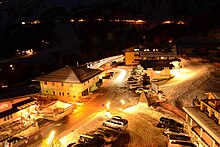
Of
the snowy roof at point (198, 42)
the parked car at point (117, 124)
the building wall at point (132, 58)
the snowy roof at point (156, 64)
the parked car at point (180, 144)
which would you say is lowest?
the parked car at point (180, 144)

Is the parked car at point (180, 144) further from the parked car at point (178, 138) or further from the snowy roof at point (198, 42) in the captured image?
the snowy roof at point (198, 42)

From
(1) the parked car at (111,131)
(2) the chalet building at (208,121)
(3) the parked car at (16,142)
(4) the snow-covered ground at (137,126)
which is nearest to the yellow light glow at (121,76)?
(4) the snow-covered ground at (137,126)

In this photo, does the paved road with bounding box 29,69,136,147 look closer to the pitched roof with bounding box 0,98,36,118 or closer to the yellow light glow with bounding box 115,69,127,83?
the yellow light glow with bounding box 115,69,127,83

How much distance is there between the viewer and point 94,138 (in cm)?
2008

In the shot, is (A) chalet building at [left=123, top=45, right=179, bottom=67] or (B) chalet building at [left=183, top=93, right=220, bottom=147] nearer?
(B) chalet building at [left=183, top=93, right=220, bottom=147]

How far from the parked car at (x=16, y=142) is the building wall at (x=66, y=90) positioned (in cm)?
1209

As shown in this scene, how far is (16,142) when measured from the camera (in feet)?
67.9

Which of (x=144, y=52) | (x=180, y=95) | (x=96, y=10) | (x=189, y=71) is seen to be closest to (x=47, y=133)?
(x=180, y=95)

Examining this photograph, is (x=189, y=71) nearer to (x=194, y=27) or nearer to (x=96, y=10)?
(x=194, y=27)

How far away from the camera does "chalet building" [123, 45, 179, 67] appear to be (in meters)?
46.1

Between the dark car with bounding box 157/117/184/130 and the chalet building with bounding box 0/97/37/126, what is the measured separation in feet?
48.8

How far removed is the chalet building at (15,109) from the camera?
23.9 metres

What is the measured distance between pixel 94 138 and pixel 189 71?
27.4 meters

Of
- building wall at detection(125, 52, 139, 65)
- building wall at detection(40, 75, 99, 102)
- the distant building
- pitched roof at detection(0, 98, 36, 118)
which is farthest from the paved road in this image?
building wall at detection(125, 52, 139, 65)
